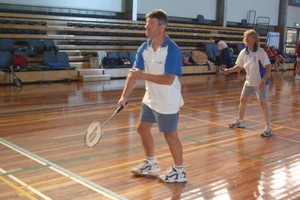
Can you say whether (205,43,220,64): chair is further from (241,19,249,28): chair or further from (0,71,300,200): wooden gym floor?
(0,71,300,200): wooden gym floor

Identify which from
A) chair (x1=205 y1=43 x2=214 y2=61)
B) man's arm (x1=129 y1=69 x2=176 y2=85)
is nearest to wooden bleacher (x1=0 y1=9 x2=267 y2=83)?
chair (x1=205 y1=43 x2=214 y2=61)

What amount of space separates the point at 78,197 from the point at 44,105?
17.6 feet

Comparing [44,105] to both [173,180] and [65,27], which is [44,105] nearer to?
[173,180]

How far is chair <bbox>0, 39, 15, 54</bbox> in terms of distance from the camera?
521 inches

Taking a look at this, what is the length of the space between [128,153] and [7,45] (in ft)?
31.2

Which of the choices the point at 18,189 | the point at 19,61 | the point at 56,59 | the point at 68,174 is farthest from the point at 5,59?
the point at 18,189

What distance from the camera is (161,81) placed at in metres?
3.87

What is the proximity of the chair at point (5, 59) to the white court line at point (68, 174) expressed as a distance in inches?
279

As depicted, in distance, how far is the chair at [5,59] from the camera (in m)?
12.2

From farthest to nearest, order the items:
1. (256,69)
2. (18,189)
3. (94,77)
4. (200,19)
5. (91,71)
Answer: (200,19) < (91,71) < (94,77) < (256,69) < (18,189)

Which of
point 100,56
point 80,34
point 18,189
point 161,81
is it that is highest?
point 80,34

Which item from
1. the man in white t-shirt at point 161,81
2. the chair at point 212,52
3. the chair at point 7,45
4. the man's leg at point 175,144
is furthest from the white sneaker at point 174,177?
the chair at point 212,52

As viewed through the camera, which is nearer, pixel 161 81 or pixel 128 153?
pixel 161 81

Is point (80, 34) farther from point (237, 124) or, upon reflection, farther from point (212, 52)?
point (237, 124)
